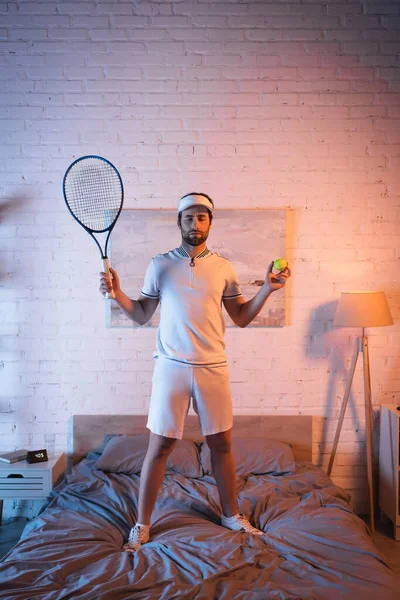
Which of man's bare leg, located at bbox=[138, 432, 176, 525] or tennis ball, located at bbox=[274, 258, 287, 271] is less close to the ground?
tennis ball, located at bbox=[274, 258, 287, 271]

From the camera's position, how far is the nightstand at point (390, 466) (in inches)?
121

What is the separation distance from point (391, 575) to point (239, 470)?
1.17m

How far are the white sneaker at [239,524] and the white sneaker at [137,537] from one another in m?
0.35

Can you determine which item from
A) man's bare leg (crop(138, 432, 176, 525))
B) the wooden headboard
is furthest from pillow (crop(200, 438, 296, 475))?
man's bare leg (crop(138, 432, 176, 525))

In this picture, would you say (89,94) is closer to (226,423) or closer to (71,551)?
(226,423)

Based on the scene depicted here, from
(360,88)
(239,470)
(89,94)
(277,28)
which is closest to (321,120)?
(360,88)

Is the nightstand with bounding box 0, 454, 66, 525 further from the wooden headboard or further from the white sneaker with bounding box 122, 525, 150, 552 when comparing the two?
the white sneaker with bounding box 122, 525, 150, 552

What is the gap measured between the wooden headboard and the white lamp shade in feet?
2.29

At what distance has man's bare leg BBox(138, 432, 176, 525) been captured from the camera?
2332 mm

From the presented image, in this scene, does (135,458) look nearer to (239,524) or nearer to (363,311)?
(239,524)

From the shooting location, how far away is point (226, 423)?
2.40 meters

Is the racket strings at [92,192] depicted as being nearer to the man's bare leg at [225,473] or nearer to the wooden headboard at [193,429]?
the man's bare leg at [225,473]

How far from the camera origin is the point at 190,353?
2350 mm

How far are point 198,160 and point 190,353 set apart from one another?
1471 mm
